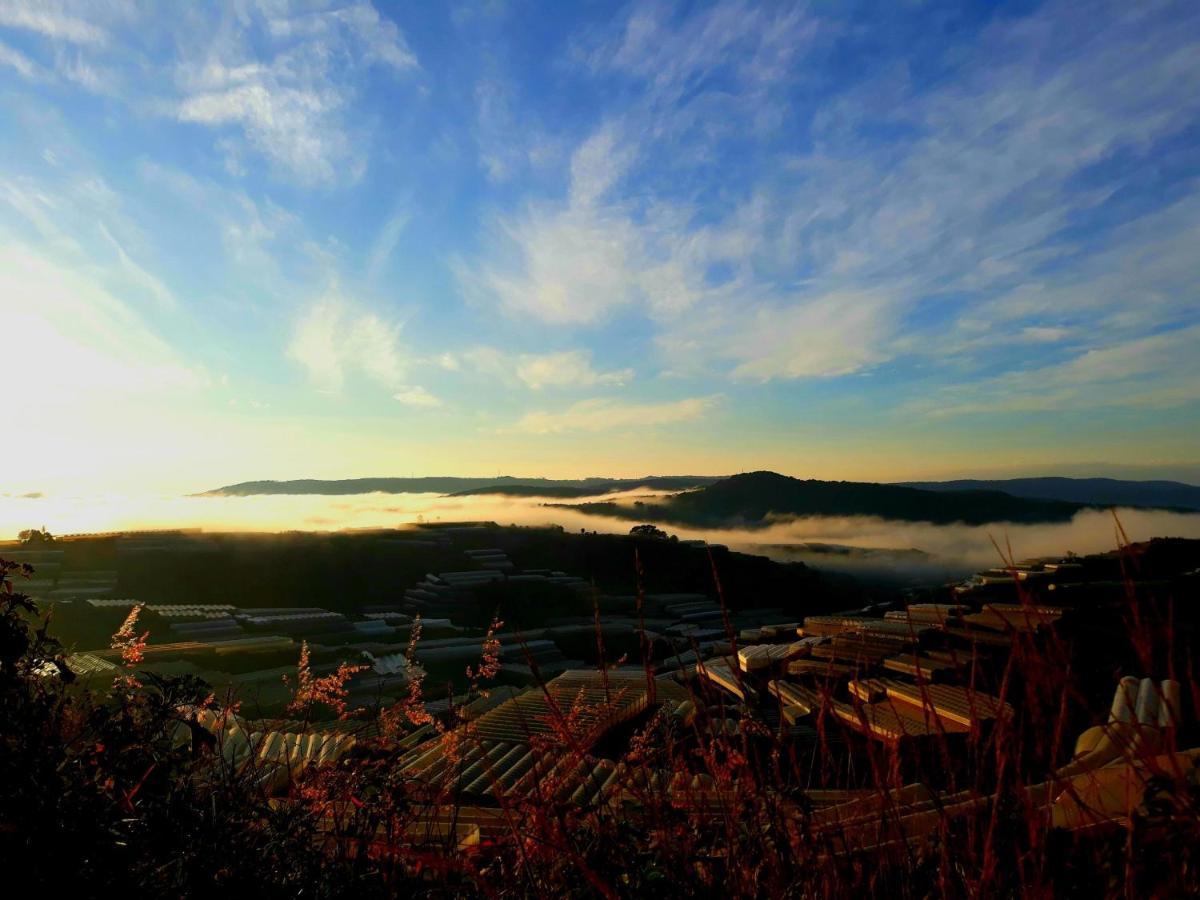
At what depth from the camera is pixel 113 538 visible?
69.4 ft

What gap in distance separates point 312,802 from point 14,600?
1553mm

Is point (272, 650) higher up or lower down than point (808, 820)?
lower down

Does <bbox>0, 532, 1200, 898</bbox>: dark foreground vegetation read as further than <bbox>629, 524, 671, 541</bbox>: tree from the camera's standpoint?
No

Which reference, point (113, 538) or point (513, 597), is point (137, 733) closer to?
point (513, 597)

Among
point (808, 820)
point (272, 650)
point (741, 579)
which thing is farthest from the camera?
point (741, 579)

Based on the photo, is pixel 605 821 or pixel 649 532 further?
pixel 649 532

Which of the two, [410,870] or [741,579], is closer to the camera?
[410,870]

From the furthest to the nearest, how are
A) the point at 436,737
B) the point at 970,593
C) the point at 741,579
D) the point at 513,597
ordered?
the point at 741,579, the point at 513,597, the point at 970,593, the point at 436,737

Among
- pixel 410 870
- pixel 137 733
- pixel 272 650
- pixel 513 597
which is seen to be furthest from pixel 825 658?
pixel 513 597

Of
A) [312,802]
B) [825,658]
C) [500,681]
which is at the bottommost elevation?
[500,681]

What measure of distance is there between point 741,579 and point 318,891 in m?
21.3

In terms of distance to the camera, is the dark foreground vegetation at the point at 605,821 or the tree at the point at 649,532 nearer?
the dark foreground vegetation at the point at 605,821

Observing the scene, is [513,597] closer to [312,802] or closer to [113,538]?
[113,538]

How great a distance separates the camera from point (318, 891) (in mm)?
2686
